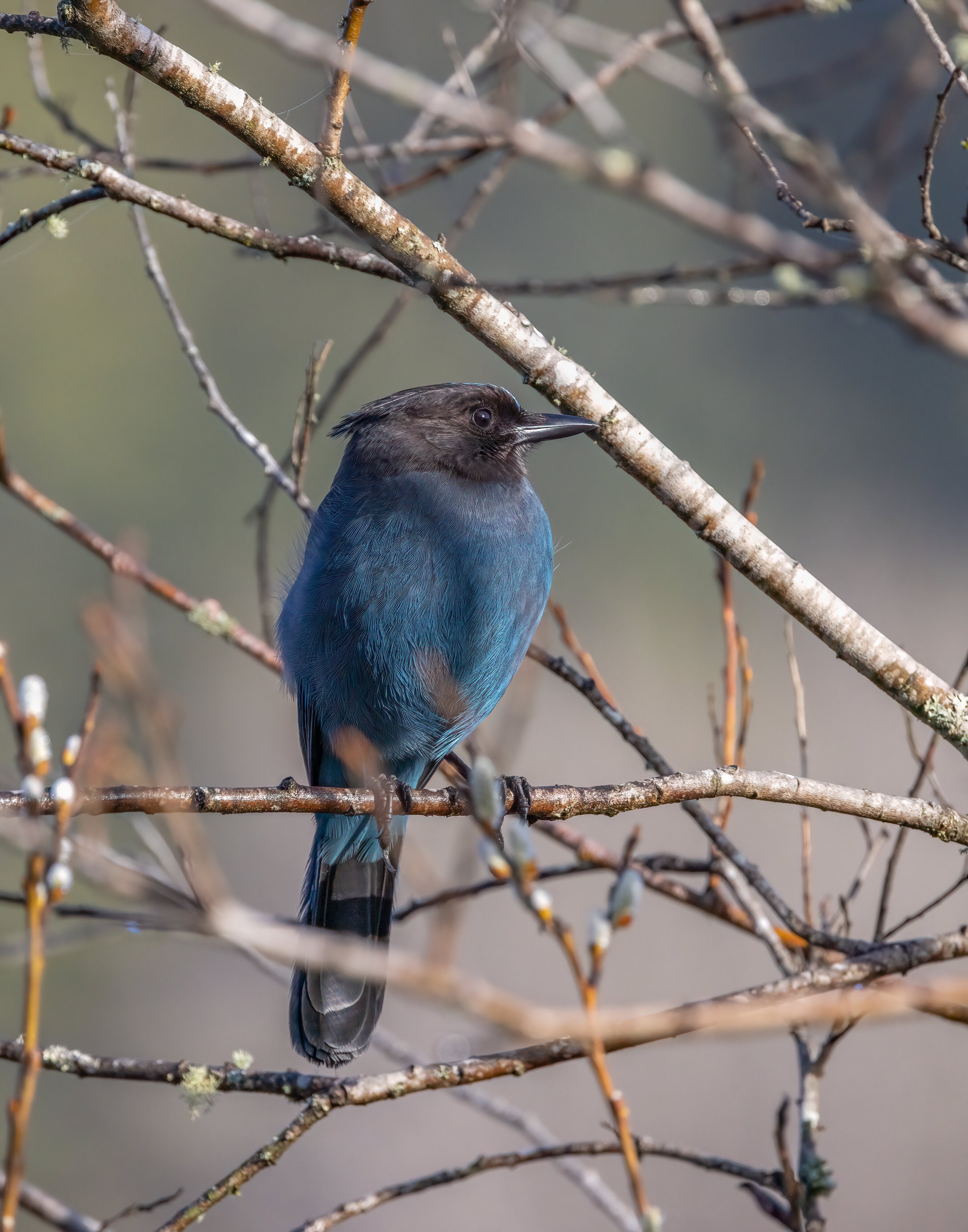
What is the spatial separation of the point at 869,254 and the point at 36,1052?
140 centimetres

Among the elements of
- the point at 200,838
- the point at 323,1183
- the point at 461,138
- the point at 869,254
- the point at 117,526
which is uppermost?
the point at 117,526

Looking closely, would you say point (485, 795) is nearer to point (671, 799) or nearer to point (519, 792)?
point (671, 799)

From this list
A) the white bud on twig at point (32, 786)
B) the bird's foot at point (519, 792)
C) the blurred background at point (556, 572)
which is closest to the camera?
the white bud on twig at point (32, 786)

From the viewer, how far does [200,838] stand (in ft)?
6.03

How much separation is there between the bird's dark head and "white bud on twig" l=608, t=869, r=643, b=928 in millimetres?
2878

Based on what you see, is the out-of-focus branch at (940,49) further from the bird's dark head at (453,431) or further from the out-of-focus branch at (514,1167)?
the out-of-focus branch at (514,1167)

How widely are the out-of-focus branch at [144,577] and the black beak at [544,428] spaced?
116cm

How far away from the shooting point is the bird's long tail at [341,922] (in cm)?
385

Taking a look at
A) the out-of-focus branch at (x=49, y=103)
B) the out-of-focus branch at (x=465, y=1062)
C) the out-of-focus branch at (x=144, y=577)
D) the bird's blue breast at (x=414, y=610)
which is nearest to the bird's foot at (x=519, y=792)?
the bird's blue breast at (x=414, y=610)

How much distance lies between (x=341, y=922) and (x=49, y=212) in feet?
7.66

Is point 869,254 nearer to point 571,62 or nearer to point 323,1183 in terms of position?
point 571,62

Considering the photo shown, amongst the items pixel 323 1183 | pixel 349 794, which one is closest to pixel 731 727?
pixel 349 794

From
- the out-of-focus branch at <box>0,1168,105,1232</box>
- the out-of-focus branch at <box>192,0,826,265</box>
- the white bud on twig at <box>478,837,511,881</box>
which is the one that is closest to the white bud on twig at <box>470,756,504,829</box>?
the white bud on twig at <box>478,837,511,881</box>

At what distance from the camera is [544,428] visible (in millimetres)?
4281
